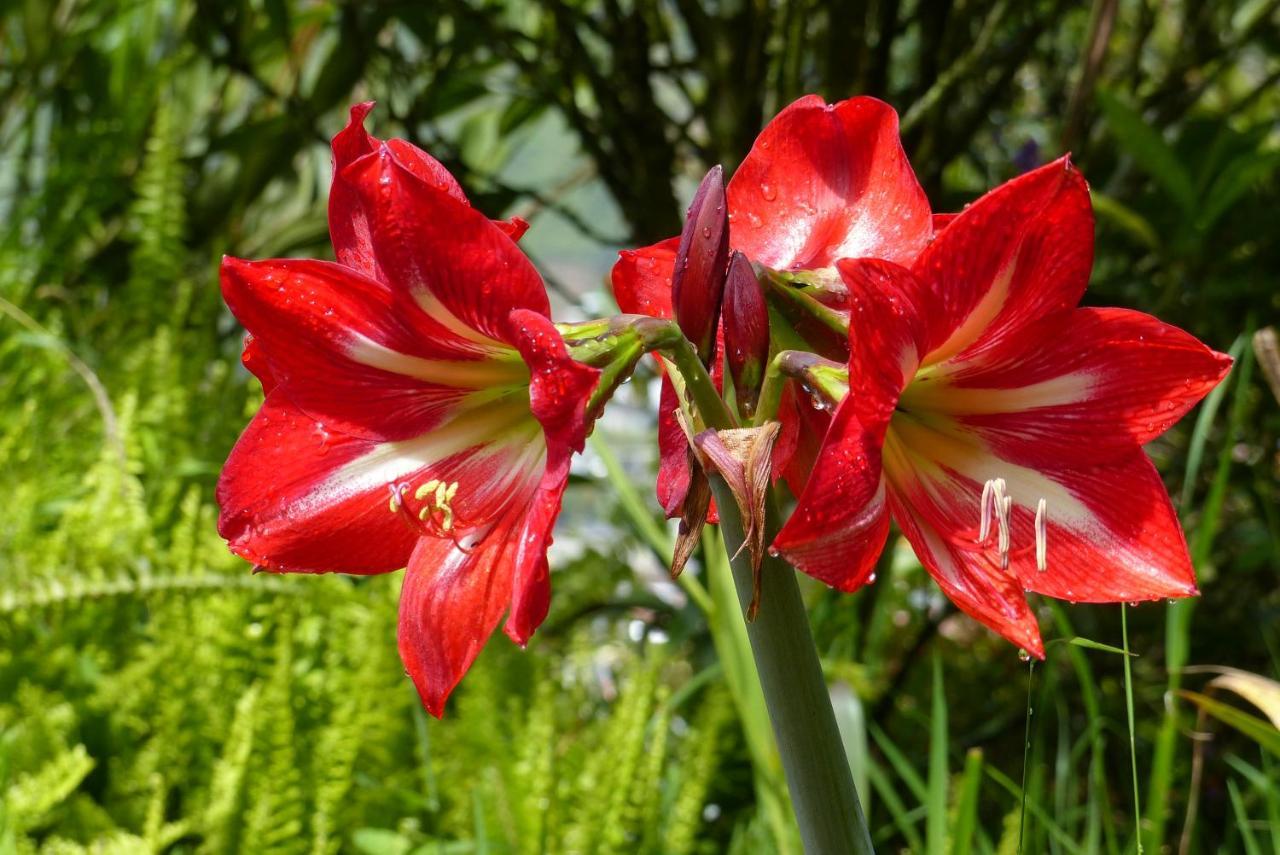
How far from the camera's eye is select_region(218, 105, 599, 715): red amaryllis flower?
0.51 metres

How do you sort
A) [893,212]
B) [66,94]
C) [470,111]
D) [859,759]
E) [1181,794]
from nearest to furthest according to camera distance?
1. [893,212]
2. [859,759]
3. [1181,794]
4. [66,94]
5. [470,111]

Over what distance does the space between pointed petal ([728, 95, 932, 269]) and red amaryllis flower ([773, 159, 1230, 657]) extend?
0.08 metres

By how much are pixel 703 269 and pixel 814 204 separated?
0.14 m

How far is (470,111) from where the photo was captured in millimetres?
2771

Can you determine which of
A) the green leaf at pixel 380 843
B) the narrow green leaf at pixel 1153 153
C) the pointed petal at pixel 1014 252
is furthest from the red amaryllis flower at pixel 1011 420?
the narrow green leaf at pixel 1153 153

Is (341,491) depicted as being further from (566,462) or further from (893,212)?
(893,212)

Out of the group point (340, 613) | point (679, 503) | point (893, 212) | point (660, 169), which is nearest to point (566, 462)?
point (679, 503)

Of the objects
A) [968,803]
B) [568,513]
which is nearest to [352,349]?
[968,803]

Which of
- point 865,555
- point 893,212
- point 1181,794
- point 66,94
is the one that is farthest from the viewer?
point 66,94

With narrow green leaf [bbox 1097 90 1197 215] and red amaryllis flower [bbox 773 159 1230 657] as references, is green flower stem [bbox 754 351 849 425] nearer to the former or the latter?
red amaryllis flower [bbox 773 159 1230 657]

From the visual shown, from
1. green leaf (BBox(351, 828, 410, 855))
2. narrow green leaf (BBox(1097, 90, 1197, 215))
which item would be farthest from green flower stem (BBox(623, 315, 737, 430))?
narrow green leaf (BBox(1097, 90, 1197, 215))

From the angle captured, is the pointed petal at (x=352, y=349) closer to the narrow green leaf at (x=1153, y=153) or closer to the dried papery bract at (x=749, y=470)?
the dried papery bract at (x=749, y=470)

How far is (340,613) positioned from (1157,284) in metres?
1.25

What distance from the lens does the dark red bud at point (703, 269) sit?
0.50 m
